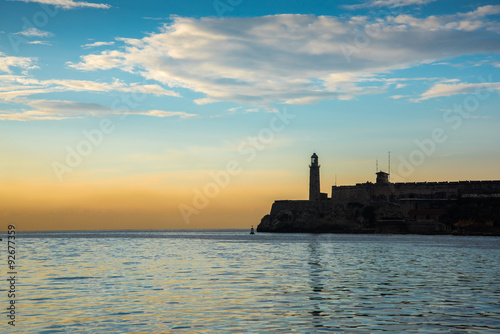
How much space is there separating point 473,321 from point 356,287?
9.86 m

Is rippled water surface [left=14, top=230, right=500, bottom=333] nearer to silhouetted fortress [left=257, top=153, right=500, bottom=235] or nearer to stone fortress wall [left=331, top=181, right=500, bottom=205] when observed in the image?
silhouetted fortress [left=257, top=153, right=500, bottom=235]

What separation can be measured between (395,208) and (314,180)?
23.6 metres

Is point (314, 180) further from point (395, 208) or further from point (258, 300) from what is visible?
point (258, 300)

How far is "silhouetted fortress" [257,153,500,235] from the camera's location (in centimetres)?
13225

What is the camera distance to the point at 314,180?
15362cm

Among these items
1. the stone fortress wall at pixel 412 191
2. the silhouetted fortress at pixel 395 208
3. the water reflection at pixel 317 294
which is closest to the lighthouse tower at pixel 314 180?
the silhouetted fortress at pixel 395 208

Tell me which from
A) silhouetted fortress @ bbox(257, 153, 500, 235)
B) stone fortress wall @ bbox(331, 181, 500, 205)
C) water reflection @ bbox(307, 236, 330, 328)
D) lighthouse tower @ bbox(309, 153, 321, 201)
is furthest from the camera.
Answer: lighthouse tower @ bbox(309, 153, 321, 201)

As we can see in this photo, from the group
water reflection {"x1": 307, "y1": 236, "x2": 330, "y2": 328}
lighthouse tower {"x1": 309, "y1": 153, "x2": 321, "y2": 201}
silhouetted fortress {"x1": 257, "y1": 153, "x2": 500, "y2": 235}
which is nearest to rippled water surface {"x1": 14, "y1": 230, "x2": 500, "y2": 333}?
water reflection {"x1": 307, "y1": 236, "x2": 330, "y2": 328}

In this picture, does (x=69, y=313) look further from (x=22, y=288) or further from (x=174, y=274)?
(x=174, y=274)

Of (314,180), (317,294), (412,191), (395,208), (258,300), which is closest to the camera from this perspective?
(258,300)

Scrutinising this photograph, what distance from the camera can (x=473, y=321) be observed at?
17969mm

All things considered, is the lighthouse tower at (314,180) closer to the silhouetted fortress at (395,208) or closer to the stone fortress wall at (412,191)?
the silhouetted fortress at (395,208)

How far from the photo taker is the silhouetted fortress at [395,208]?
132250 mm

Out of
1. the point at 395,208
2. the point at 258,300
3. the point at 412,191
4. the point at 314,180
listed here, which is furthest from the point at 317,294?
the point at 314,180
